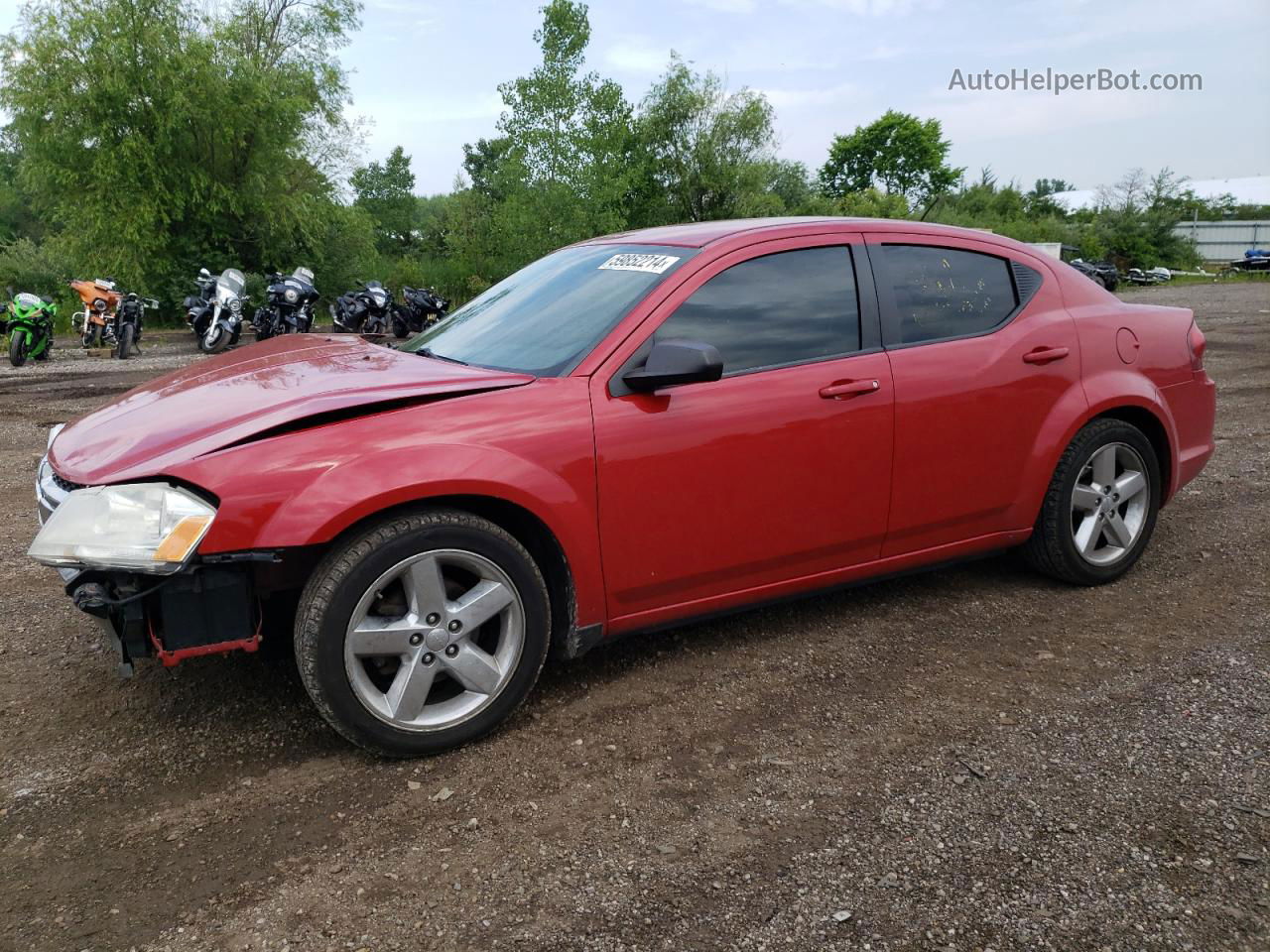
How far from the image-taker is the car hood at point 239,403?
279cm

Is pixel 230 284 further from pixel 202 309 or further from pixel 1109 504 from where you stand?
pixel 1109 504

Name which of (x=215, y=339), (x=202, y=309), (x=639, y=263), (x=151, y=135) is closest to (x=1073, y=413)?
(x=639, y=263)

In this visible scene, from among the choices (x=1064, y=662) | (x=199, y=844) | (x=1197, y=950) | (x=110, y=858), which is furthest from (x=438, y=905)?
(x=1064, y=662)

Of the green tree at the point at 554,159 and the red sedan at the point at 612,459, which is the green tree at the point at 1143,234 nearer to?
the green tree at the point at 554,159

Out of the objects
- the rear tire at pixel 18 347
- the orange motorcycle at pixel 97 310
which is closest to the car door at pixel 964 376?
the rear tire at pixel 18 347

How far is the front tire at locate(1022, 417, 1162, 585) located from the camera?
4.12 meters

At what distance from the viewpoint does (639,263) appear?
11.8 feet

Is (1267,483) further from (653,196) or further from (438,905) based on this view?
(653,196)

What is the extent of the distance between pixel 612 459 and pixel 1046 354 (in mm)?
2049

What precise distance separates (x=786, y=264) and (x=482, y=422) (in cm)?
140

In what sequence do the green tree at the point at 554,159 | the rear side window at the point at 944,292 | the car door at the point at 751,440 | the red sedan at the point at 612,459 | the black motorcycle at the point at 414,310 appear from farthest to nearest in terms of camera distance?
the green tree at the point at 554,159, the black motorcycle at the point at 414,310, the rear side window at the point at 944,292, the car door at the point at 751,440, the red sedan at the point at 612,459

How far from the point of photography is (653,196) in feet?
147

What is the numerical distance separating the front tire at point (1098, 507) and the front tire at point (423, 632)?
7.85ft

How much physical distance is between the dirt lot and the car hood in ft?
3.10
